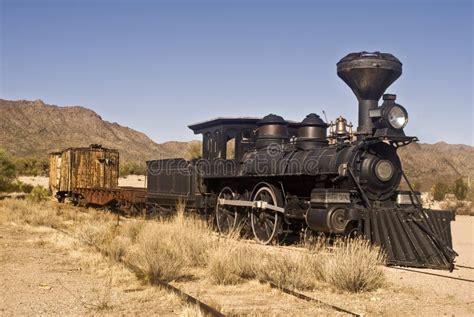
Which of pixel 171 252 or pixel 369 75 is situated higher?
pixel 369 75

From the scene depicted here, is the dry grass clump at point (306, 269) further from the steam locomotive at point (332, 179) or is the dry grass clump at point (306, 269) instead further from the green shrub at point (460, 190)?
the green shrub at point (460, 190)

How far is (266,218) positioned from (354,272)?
6.15 metres

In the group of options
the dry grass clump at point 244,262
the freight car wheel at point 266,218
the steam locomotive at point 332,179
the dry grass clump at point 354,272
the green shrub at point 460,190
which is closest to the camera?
the dry grass clump at point 354,272

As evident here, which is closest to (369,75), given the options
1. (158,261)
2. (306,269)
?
(306,269)

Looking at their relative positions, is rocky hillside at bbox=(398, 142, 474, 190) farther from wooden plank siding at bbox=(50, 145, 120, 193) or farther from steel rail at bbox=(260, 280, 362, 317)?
steel rail at bbox=(260, 280, 362, 317)

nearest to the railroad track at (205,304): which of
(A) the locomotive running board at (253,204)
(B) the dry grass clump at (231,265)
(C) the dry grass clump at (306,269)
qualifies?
(C) the dry grass clump at (306,269)

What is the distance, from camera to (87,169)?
1148 inches

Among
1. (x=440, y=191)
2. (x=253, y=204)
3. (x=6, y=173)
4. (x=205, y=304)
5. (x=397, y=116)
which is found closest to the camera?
(x=205, y=304)

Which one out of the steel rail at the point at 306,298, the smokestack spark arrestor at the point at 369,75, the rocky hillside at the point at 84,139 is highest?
the rocky hillside at the point at 84,139

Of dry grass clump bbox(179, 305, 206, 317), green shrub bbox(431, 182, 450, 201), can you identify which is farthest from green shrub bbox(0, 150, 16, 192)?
dry grass clump bbox(179, 305, 206, 317)

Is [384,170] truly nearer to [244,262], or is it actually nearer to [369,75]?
[369,75]

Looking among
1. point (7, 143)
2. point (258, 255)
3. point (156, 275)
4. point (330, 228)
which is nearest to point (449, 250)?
point (330, 228)

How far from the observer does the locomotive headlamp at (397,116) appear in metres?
12.0

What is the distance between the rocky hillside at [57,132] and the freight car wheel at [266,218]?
2785 inches
